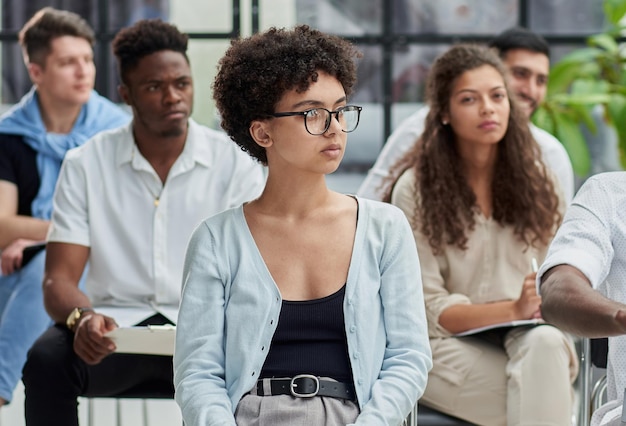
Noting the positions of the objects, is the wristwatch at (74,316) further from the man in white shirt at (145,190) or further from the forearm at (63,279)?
the man in white shirt at (145,190)

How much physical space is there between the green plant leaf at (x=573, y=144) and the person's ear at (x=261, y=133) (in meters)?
2.98

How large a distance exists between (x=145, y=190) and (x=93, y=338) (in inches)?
23.2

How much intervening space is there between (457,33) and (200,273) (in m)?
3.60

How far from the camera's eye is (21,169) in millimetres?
3975

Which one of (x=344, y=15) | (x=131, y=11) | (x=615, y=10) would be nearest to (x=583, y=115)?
(x=615, y=10)

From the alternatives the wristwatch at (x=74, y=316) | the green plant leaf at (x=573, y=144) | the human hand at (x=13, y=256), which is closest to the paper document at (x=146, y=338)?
the wristwatch at (x=74, y=316)

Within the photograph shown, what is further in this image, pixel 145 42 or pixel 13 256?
pixel 13 256

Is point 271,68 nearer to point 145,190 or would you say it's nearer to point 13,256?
point 145,190

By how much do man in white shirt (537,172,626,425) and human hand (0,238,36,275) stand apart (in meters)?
2.09

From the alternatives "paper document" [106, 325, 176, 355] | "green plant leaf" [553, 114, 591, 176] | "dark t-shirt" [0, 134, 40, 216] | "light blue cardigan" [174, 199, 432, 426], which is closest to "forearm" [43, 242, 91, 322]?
"paper document" [106, 325, 176, 355]

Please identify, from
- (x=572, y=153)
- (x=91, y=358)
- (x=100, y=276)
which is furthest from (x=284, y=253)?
(x=572, y=153)

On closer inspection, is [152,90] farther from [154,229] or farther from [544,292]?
[544,292]

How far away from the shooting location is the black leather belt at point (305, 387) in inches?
88.6

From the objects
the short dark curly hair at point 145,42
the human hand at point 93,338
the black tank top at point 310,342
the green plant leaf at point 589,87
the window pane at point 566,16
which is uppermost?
the window pane at point 566,16
